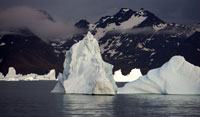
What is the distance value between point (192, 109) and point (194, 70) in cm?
2179

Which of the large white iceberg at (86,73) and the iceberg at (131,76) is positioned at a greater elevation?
the iceberg at (131,76)

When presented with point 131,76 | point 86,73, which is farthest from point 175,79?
point 131,76

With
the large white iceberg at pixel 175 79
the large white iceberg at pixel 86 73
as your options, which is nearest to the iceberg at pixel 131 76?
the large white iceberg at pixel 86 73

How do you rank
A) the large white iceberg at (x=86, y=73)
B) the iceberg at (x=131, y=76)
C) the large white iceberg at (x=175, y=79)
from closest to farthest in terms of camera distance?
the large white iceberg at (x=86, y=73)
the large white iceberg at (x=175, y=79)
the iceberg at (x=131, y=76)

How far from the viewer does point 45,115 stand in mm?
35969

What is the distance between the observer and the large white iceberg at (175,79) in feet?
204

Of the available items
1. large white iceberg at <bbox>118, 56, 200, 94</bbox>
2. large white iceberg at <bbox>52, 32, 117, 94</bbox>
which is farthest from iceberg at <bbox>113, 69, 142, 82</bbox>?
large white iceberg at <bbox>118, 56, 200, 94</bbox>

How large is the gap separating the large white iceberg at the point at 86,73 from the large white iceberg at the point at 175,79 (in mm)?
6092

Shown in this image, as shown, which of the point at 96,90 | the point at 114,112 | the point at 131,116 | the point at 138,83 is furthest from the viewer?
the point at 138,83

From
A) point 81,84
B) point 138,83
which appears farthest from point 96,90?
point 138,83

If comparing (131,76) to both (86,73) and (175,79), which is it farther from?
(86,73)

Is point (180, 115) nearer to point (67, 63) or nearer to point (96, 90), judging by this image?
point (96, 90)

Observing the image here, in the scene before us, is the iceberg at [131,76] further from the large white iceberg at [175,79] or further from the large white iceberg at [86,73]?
the large white iceberg at [175,79]

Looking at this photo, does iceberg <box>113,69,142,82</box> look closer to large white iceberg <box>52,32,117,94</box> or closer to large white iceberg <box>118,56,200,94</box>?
large white iceberg <box>52,32,117,94</box>
